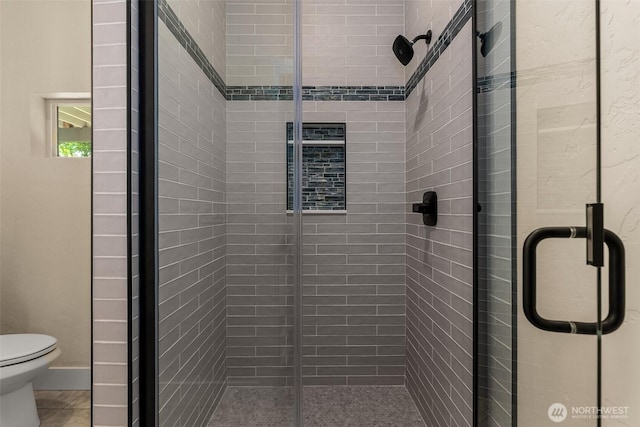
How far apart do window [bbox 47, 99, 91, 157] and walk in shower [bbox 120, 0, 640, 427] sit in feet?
0.55

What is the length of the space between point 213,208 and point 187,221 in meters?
0.10

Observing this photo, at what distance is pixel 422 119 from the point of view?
2.04m

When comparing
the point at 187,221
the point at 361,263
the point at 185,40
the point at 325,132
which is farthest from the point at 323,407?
the point at 185,40

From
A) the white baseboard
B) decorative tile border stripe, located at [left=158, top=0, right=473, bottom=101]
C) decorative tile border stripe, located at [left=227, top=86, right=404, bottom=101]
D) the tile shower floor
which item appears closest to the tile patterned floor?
the white baseboard

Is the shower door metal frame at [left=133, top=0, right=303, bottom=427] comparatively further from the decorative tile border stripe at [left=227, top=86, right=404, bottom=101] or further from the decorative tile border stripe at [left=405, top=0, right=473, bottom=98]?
the decorative tile border stripe at [left=227, top=86, right=404, bottom=101]

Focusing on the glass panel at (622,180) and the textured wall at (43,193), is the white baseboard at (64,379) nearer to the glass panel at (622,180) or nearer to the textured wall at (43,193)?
the textured wall at (43,193)

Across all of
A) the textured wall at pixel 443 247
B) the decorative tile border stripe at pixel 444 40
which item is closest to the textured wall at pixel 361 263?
the textured wall at pixel 443 247

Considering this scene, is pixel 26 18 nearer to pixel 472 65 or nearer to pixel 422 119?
pixel 472 65

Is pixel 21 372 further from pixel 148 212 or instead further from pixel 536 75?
pixel 536 75

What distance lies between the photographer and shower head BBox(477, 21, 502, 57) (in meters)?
1.10

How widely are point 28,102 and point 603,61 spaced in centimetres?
152

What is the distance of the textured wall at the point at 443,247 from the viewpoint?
56.3 inches

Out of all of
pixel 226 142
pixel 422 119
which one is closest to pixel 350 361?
pixel 422 119

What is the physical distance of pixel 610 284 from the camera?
2.30 ft
